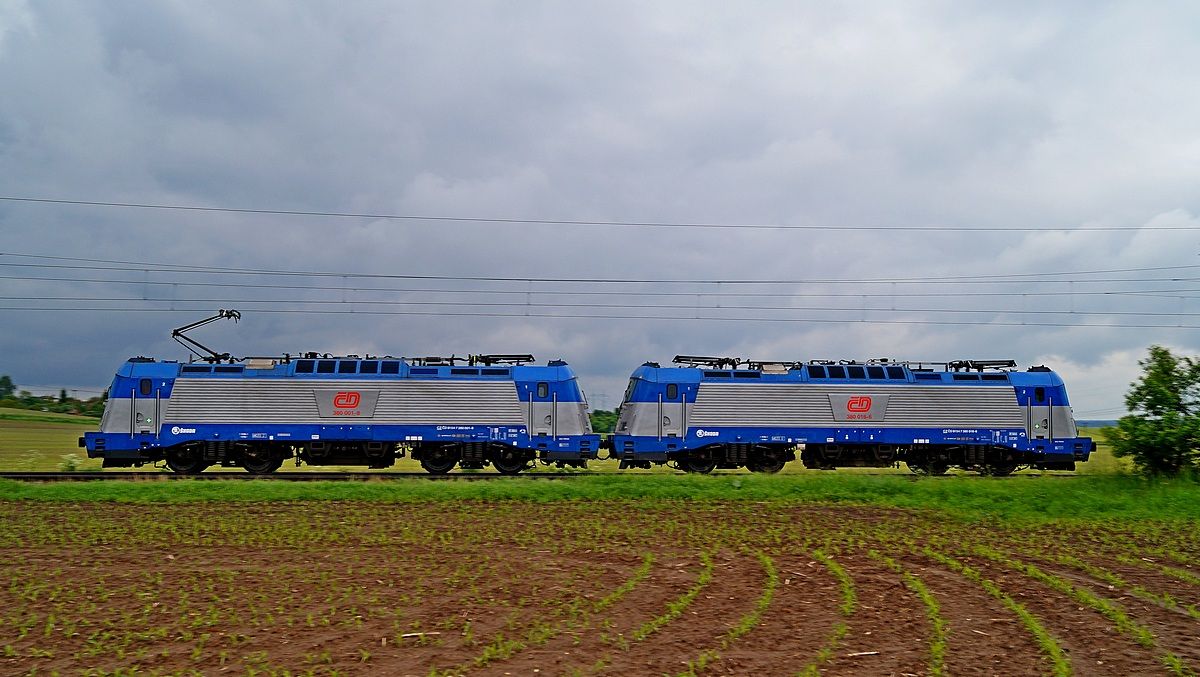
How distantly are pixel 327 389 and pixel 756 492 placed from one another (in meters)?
15.3

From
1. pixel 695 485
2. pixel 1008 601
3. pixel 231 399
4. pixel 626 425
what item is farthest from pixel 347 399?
pixel 1008 601

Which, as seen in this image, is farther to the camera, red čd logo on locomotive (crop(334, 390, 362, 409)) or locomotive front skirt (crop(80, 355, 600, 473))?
red čd logo on locomotive (crop(334, 390, 362, 409))

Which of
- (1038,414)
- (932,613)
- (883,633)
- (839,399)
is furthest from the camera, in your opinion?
(1038,414)

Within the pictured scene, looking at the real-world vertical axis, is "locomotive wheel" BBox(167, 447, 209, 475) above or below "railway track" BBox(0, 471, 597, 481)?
above

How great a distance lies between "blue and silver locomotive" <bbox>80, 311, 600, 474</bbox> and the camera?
28.6 m

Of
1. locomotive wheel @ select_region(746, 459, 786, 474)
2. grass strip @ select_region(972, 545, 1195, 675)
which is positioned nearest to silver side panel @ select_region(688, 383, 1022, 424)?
locomotive wheel @ select_region(746, 459, 786, 474)

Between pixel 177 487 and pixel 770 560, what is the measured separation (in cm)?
1745

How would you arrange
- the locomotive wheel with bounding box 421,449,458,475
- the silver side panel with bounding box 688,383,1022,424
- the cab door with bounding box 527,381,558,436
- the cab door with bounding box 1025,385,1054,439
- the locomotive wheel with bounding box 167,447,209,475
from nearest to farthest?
the locomotive wheel with bounding box 167,447,209,475
the cab door with bounding box 527,381,558,436
the locomotive wheel with bounding box 421,449,458,475
the silver side panel with bounding box 688,383,1022,424
the cab door with bounding box 1025,385,1054,439

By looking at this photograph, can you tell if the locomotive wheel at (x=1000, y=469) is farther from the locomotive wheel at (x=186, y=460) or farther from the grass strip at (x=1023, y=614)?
the locomotive wheel at (x=186, y=460)

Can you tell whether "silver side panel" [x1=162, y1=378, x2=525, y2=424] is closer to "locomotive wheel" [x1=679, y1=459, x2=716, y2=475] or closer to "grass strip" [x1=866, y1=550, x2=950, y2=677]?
"locomotive wheel" [x1=679, y1=459, x2=716, y2=475]

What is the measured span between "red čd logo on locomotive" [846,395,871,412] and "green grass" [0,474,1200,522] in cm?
517

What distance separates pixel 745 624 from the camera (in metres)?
10.6

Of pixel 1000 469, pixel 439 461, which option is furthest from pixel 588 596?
pixel 1000 469

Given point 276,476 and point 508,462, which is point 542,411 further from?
point 276,476
